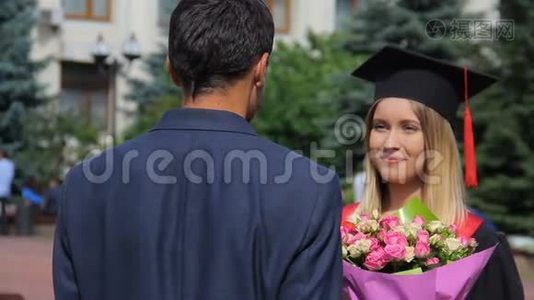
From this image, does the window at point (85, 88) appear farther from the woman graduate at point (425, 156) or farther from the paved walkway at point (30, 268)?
the woman graduate at point (425, 156)

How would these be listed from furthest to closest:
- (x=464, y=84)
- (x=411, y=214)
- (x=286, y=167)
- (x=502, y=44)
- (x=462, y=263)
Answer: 1. (x=502, y=44)
2. (x=464, y=84)
3. (x=411, y=214)
4. (x=462, y=263)
5. (x=286, y=167)

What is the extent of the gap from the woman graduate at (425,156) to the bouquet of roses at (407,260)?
321 millimetres

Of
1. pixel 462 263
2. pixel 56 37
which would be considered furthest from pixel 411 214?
pixel 56 37

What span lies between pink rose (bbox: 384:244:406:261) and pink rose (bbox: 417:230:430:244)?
7cm

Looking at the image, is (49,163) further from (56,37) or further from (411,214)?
(411,214)

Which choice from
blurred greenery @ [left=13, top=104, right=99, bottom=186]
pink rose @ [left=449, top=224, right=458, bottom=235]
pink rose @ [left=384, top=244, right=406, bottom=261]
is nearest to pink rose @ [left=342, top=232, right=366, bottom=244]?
pink rose @ [left=384, top=244, right=406, bottom=261]

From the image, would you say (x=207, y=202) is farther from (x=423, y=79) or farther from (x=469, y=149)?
(x=469, y=149)

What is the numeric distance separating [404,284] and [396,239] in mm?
162

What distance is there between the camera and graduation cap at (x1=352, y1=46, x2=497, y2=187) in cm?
362

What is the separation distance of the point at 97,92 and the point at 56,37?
2319 mm

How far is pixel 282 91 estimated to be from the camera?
2309 cm

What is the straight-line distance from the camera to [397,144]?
3455 mm

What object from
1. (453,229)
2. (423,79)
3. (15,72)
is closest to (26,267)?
(423,79)

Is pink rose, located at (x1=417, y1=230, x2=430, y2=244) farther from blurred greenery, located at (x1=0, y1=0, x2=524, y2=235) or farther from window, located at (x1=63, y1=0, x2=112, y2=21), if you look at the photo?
window, located at (x1=63, y1=0, x2=112, y2=21)
